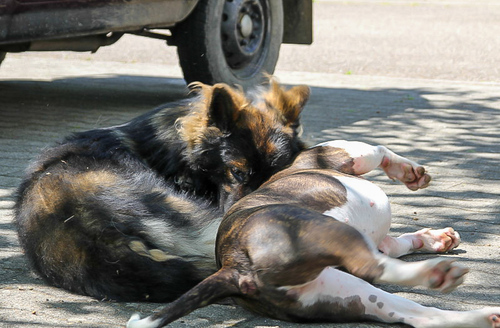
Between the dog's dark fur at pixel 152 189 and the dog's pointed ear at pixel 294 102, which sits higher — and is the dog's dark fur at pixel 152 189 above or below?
below

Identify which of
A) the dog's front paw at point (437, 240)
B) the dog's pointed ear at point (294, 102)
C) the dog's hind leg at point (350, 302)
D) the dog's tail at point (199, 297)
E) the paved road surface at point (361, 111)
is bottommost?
the paved road surface at point (361, 111)

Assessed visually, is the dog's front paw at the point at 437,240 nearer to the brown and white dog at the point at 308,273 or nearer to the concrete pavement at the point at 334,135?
the concrete pavement at the point at 334,135

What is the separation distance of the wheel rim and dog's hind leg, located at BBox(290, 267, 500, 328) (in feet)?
19.1

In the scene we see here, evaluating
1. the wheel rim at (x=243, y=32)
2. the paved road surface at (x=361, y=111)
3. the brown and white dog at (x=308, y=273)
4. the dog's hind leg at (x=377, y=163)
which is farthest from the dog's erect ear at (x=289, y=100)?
the wheel rim at (x=243, y=32)

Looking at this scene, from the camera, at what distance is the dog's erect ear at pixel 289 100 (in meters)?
4.68

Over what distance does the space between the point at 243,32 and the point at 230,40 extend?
211 mm

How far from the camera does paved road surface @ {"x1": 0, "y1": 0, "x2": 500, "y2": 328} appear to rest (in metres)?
3.64

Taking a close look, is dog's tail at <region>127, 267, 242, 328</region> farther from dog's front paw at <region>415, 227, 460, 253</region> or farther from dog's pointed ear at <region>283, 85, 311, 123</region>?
dog's pointed ear at <region>283, 85, 311, 123</region>

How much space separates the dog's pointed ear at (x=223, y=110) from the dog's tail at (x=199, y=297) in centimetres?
138

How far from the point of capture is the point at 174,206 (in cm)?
383

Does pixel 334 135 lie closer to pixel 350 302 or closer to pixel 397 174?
pixel 397 174

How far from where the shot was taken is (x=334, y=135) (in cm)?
743

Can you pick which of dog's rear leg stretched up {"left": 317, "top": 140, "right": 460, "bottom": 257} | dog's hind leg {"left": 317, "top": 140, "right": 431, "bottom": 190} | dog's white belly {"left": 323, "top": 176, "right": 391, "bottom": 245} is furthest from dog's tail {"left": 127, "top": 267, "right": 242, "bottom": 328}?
dog's hind leg {"left": 317, "top": 140, "right": 431, "bottom": 190}

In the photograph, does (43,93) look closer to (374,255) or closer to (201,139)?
(201,139)
